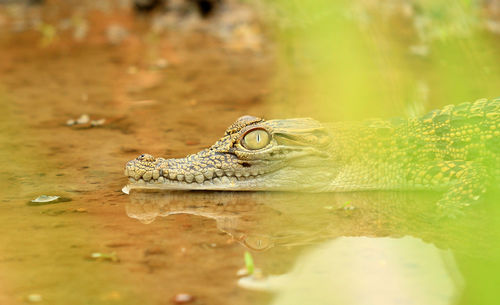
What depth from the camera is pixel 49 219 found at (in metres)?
4.30

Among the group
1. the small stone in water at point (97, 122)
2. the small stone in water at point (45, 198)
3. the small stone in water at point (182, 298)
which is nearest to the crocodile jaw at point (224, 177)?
the small stone in water at point (45, 198)

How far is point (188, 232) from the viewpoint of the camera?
4.14 metres

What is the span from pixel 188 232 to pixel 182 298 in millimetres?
940

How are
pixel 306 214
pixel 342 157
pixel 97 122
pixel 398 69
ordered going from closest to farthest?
pixel 306 214 → pixel 342 157 → pixel 97 122 → pixel 398 69

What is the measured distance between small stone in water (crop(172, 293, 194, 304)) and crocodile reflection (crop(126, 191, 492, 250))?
773mm

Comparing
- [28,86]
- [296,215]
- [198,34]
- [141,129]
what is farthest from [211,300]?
[198,34]

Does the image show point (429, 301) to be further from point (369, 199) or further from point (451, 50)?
point (369, 199)

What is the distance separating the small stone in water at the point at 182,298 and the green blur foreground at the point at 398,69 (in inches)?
30.6

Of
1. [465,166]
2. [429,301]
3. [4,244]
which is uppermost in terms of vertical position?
[465,166]

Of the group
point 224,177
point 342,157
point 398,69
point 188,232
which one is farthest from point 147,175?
point 398,69

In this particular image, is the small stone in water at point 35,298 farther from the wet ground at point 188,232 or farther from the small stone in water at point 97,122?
the small stone in water at point 97,122

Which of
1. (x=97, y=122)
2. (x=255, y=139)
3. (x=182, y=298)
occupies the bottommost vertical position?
(x=182, y=298)

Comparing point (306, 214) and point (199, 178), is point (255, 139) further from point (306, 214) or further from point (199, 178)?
point (306, 214)

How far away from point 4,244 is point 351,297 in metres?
2.10
